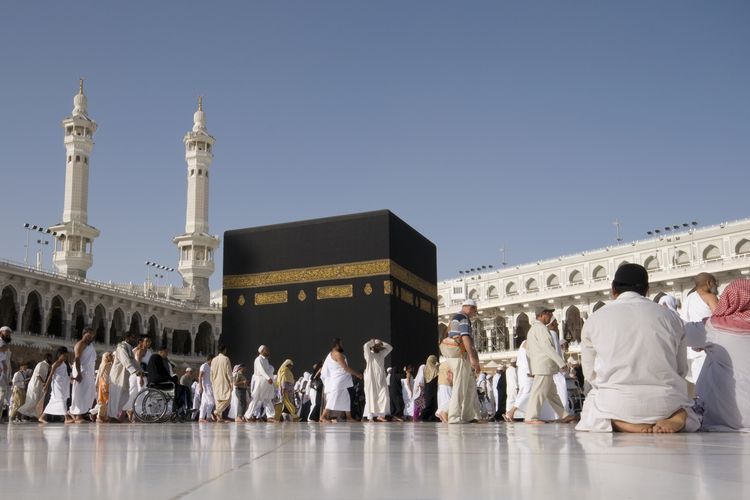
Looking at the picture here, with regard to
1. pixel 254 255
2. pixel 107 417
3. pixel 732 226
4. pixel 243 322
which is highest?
pixel 732 226

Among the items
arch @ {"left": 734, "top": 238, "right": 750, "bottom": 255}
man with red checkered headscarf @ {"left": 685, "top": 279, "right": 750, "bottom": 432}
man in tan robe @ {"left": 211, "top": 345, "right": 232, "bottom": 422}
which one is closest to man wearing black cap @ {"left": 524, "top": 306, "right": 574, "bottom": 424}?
man with red checkered headscarf @ {"left": 685, "top": 279, "right": 750, "bottom": 432}

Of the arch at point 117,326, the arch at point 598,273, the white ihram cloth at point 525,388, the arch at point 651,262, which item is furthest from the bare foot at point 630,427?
the arch at point 598,273

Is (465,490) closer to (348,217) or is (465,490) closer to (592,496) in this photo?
(592,496)

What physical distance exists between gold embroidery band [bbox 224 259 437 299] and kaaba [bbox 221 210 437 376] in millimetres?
18

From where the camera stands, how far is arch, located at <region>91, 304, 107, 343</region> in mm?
33281

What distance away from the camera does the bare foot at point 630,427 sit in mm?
3232

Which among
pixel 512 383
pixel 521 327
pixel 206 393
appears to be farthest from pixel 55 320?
pixel 512 383

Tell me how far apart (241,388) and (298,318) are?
399cm

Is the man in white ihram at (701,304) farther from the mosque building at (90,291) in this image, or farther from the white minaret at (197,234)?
the white minaret at (197,234)

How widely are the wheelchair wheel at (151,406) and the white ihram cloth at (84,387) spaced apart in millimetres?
891

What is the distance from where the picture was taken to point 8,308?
102ft

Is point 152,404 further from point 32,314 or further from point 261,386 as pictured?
point 32,314

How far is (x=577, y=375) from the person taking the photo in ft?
35.9

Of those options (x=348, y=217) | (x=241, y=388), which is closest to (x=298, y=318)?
(x=348, y=217)
